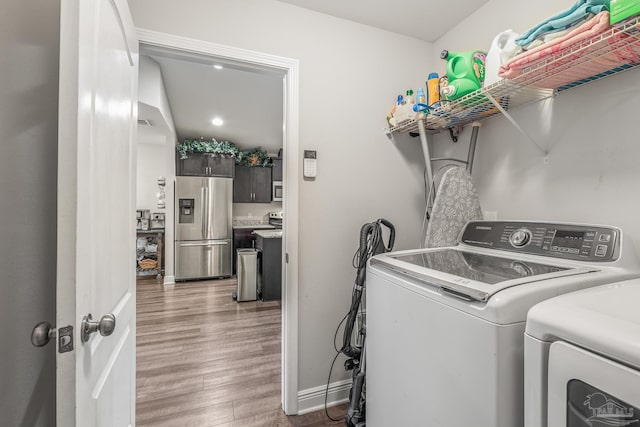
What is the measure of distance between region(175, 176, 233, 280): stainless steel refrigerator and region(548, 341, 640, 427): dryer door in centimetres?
496

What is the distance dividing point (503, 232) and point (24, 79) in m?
1.83

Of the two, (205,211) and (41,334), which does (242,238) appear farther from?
(41,334)

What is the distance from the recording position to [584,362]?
1.74ft

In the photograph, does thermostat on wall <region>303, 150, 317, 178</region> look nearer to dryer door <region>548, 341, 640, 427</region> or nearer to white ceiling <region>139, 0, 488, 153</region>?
white ceiling <region>139, 0, 488, 153</region>

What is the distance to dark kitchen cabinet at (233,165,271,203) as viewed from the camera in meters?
5.66

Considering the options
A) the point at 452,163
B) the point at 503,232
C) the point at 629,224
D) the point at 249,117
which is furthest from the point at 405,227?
the point at 249,117

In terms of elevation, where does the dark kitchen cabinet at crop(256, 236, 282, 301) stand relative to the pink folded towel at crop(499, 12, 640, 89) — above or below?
below

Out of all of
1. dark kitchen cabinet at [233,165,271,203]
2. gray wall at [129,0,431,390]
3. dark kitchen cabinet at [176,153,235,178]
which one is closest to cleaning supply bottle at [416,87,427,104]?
gray wall at [129,0,431,390]

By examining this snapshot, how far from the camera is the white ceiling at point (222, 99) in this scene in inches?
109

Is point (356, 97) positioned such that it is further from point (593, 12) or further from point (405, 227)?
point (593, 12)

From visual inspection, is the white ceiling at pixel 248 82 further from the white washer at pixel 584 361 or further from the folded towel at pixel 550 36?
the white washer at pixel 584 361

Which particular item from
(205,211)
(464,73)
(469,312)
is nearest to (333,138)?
(464,73)

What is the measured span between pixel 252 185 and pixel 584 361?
18.5 ft

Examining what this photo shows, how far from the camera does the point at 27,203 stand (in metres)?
0.80
